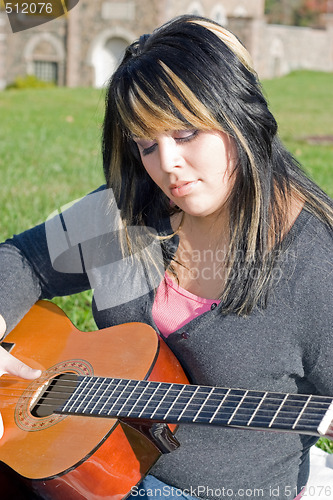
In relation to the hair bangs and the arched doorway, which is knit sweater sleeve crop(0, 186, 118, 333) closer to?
the hair bangs

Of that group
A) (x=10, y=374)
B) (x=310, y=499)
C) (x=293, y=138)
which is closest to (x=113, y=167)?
(x=10, y=374)

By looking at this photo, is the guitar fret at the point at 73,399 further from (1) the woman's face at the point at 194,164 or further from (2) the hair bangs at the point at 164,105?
(2) the hair bangs at the point at 164,105

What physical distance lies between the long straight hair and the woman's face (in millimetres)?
26

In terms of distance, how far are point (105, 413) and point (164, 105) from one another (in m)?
0.82

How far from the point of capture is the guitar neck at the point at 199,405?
1396 millimetres

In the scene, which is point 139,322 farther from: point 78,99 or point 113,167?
point 78,99

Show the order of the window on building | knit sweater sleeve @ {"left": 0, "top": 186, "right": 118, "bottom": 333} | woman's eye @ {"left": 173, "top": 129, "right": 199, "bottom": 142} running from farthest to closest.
A: 1. the window on building
2. knit sweater sleeve @ {"left": 0, "top": 186, "right": 118, "bottom": 333}
3. woman's eye @ {"left": 173, "top": 129, "right": 199, "bottom": 142}

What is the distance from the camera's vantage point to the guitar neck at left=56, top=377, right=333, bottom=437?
1.40m

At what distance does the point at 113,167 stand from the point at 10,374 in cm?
72

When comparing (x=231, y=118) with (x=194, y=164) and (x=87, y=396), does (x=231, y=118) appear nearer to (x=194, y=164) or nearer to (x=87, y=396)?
(x=194, y=164)

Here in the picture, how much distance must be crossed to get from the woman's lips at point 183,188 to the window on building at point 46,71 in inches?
1014

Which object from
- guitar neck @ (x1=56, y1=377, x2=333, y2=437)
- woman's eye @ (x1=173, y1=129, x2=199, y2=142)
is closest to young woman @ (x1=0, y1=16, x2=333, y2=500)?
woman's eye @ (x1=173, y1=129, x2=199, y2=142)

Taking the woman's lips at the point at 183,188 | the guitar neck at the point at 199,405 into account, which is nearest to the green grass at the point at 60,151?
the woman's lips at the point at 183,188

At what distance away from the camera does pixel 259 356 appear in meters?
1.72
